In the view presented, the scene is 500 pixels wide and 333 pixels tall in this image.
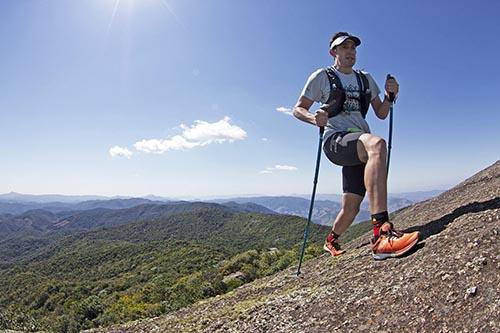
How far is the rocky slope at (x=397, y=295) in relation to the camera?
3.68 m

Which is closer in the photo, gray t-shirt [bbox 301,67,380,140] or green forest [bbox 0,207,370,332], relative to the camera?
gray t-shirt [bbox 301,67,380,140]

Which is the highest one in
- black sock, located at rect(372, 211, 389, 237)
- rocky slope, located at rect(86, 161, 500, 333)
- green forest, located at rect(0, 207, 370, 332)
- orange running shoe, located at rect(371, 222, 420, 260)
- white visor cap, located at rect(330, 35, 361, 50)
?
white visor cap, located at rect(330, 35, 361, 50)

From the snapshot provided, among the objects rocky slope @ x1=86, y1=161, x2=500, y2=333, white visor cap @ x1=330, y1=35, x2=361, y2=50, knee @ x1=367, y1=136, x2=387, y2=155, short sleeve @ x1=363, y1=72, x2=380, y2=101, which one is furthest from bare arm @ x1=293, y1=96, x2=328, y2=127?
rocky slope @ x1=86, y1=161, x2=500, y2=333

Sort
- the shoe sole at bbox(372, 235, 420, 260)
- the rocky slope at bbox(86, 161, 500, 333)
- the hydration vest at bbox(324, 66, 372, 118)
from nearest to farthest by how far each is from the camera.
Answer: the rocky slope at bbox(86, 161, 500, 333), the shoe sole at bbox(372, 235, 420, 260), the hydration vest at bbox(324, 66, 372, 118)

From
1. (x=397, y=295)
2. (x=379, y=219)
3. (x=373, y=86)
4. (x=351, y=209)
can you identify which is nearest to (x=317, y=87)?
(x=373, y=86)

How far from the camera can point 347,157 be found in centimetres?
568

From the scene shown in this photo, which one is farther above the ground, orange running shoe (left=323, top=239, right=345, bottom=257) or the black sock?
the black sock

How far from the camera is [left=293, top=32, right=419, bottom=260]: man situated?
507 centimetres

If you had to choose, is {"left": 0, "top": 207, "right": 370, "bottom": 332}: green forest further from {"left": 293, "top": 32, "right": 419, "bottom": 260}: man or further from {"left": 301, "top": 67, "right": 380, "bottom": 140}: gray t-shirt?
{"left": 301, "top": 67, "right": 380, "bottom": 140}: gray t-shirt

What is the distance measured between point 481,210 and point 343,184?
87.1 inches

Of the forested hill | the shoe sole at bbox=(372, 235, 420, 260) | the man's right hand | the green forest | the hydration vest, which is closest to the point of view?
the shoe sole at bbox=(372, 235, 420, 260)

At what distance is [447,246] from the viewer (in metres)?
4.88

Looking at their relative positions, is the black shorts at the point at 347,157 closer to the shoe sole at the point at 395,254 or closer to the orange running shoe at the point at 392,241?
→ the orange running shoe at the point at 392,241

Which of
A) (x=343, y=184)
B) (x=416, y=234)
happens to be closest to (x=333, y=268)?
(x=343, y=184)
